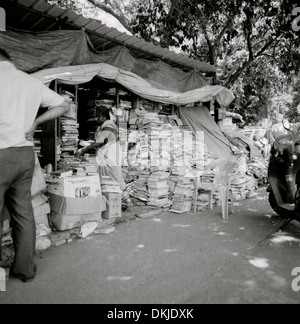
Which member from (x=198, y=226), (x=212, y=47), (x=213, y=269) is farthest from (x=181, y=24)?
(x=213, y=269)

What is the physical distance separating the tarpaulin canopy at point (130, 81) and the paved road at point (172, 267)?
2.77 meters

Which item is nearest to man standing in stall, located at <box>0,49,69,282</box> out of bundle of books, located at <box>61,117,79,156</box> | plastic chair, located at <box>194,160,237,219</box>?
bundle of books, located at <box>61,117,79,156</box>

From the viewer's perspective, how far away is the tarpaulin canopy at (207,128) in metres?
9.08

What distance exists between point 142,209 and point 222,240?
203 centimetres

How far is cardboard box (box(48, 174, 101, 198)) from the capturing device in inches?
181

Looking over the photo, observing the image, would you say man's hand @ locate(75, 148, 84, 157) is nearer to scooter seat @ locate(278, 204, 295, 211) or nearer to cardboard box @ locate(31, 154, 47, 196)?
cardboard box @ locate(31, 154, 47, 196)

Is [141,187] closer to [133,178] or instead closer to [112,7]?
[133,178]

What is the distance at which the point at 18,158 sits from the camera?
3.22 meters

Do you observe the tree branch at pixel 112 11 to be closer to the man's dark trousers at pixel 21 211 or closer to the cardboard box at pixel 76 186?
the cardboard box at pixel 76 186

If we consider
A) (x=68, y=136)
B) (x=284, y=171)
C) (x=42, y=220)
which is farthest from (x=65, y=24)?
(x=284, y=171)

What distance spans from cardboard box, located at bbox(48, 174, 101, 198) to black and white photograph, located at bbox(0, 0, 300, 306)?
0.02 metres

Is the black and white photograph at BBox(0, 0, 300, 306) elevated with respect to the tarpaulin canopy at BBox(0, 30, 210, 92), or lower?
lower
